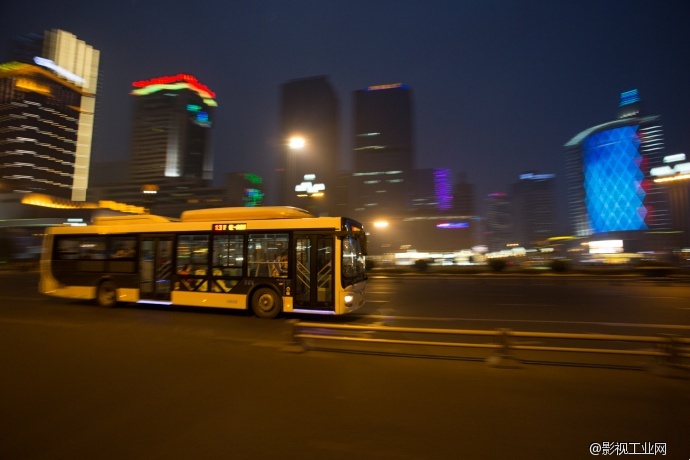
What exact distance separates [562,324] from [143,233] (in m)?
12.9

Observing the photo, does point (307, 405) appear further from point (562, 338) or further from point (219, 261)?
point (219, 261)

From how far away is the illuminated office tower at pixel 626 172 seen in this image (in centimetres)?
11312

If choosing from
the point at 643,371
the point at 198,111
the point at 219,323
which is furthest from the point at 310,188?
the point at 198,111

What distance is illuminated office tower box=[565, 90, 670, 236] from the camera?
113125 millimetres

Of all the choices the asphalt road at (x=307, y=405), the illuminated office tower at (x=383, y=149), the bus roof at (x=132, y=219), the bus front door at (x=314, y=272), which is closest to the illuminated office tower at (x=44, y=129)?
the illuminated office tower at (x=383, y=149)

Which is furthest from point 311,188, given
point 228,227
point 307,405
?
point 307,405

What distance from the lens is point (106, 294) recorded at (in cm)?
1179

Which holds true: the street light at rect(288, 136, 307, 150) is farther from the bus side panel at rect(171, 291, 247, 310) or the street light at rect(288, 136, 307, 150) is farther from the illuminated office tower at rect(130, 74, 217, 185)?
the illuminated office tower at rect(130, 74, 217, 185)

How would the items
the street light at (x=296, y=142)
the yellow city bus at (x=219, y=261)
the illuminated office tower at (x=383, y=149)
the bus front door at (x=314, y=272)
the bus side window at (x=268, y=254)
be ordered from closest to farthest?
1. the bus front door at (x=314, y=272)
2. the yellow city bus at (x=219, y=261)
3. the bus side window at (x=268, y=254)
4. the street light at (x=296, y=142)
5. the illuminated office tower at (x=383, y=149)

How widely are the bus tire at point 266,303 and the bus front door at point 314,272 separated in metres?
0.62

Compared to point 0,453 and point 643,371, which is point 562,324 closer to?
point 643,371

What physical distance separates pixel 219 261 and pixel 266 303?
78.1 inches

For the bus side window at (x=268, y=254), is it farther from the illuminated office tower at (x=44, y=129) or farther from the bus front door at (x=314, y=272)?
the illuminated office tower at (x=44, y=129)

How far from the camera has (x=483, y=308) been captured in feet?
39.1
